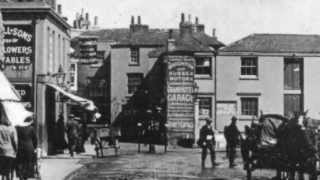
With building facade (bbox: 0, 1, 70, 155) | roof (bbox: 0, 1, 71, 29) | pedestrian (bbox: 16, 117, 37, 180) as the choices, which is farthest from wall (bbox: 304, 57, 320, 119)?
pedestrian (bbox: 16, 117, 37, 180)

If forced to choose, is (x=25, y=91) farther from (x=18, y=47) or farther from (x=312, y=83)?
(x=312, y=83)

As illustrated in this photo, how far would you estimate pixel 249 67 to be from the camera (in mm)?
46844

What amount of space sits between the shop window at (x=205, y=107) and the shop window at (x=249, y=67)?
323cm

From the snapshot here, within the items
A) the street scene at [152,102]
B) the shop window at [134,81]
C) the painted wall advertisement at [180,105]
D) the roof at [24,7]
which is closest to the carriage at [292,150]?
the street scene at [152,102]

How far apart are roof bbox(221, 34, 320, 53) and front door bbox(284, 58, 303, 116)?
39.9 inches

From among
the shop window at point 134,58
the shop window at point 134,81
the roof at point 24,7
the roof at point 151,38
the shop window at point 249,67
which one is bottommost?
the shop window at point 134,81

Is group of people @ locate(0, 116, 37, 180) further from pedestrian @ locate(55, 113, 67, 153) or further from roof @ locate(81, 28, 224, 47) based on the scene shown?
roof @ locate(81, 28, 224, 47)

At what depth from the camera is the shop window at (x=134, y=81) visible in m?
55.7

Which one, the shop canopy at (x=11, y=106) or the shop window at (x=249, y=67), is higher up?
the shop window at (x=249, y=67)

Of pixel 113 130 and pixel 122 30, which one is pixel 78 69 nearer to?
pixel 122 30

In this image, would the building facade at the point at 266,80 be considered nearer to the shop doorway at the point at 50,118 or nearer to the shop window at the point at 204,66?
the shop window at the point at 204,66

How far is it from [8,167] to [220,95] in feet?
109

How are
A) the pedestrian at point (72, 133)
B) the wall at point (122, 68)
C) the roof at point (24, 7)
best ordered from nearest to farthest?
the pedestrian at point (72, 133)
the roof at point (24, 7)
the wall at point (122, 68)

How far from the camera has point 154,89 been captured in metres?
55.0
